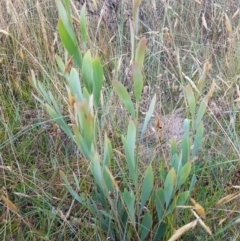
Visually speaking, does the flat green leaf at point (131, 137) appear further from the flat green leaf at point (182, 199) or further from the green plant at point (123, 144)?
the flat green leaf at point (182, 199)

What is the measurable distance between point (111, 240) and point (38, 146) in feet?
1.46

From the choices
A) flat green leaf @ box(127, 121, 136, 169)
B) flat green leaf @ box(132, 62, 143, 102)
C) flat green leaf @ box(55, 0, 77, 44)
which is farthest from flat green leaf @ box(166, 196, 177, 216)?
flat green leaf @ box(55, 0, 77, 44)

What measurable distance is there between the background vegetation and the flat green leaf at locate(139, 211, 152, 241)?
0.34 feet

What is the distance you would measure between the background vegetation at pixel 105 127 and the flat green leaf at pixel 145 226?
0.34 ft

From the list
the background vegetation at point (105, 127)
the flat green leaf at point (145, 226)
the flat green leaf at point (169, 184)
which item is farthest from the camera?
the background vegetation at point (105, 127)

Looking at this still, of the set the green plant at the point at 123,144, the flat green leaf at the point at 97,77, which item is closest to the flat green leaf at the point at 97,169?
the green plant at the point at 123,144

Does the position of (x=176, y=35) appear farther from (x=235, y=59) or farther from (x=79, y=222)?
(x=79, y=222)

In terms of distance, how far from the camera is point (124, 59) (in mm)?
1608

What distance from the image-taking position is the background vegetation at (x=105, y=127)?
40.9 inches

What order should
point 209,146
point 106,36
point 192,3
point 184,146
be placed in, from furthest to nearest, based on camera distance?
point 192,3 < point 106,36 < point 209,146 < point 184,146

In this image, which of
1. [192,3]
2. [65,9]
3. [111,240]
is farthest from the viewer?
[192,3]

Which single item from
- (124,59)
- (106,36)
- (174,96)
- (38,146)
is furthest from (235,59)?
(38,146)

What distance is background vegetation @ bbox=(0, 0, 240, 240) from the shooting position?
1039 mm

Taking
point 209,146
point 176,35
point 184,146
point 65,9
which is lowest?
point 209,146
